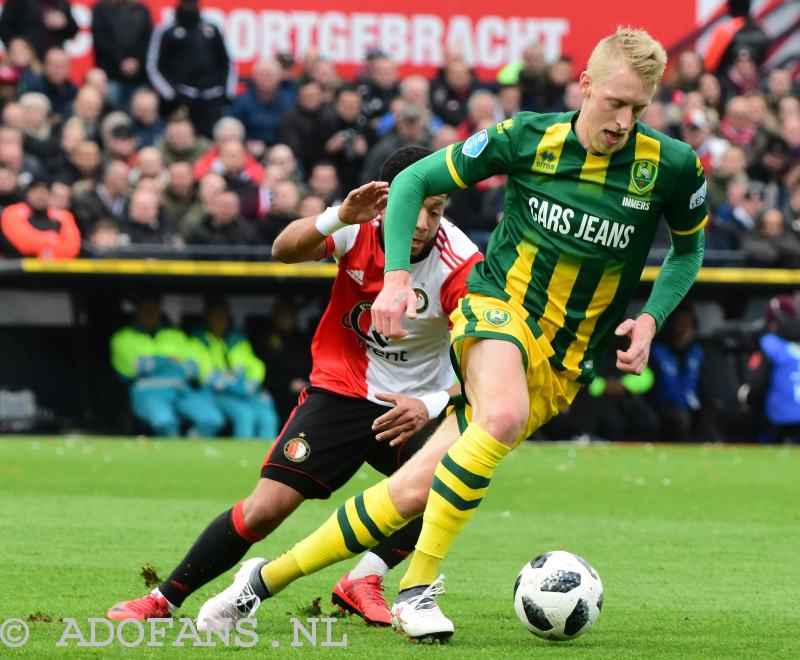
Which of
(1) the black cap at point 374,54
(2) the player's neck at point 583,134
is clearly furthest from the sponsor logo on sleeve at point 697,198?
(1) the black cap at point 374,54

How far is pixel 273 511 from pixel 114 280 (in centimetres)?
958

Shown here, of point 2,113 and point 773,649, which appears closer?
point 773,649

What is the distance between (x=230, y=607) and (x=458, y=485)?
0.99 metres

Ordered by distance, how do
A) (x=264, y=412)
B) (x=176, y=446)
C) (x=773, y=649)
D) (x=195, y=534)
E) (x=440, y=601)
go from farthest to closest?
(x=264, y=412) < (x=176, y=446) < (x=195, y=534) < (x=440, y=601) < (x=773, y=649)

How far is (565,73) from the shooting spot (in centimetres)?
1898

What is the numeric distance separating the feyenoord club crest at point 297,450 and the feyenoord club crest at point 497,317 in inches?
36.9

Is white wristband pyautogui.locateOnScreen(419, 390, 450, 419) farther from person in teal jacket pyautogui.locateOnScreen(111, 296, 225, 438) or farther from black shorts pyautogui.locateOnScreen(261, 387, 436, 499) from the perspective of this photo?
A: person in teal jacket pyautogui.locateOnScreen(111, 296, 225, 438)

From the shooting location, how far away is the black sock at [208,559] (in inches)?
231

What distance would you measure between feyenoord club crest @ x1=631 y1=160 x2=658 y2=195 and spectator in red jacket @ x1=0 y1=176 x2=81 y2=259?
1008 cm

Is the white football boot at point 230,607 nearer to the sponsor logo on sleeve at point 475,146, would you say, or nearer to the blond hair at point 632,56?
the sponsor logo on sleeve at point 475,146

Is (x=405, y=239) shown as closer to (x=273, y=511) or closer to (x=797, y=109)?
(x=273, y=511)

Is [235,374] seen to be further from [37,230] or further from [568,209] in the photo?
[568,209]

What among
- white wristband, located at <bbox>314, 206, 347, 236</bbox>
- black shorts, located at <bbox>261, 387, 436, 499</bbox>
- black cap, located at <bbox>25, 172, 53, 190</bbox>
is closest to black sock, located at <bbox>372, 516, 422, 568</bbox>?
black shorts, located at <bbox>261, 387, 436, 499</bbox>

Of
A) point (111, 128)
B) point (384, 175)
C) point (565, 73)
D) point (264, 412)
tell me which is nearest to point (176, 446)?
point (264, 412)
